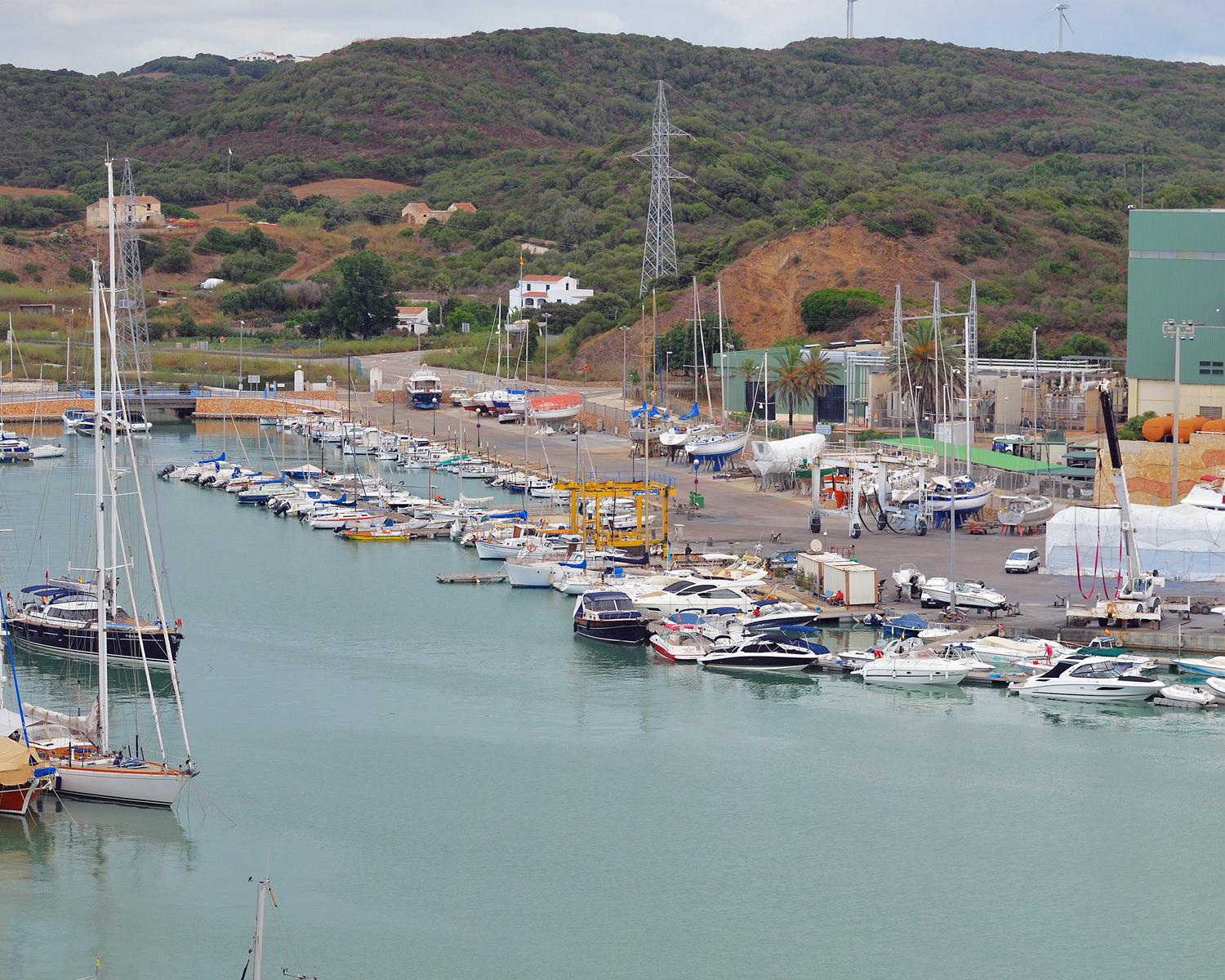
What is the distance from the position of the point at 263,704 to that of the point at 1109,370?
5467 centimetres

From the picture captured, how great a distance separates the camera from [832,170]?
15075 centimetres

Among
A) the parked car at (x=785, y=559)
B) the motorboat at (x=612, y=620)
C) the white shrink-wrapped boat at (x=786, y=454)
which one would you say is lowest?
the motorboat at (x=612, y=620)

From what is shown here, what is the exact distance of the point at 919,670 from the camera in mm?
37031

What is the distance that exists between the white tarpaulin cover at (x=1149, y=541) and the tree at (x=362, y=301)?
273 feet

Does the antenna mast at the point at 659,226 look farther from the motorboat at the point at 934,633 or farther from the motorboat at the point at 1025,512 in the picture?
the motorboat at the point at 934,633

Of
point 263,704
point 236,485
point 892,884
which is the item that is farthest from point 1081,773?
point 236,485

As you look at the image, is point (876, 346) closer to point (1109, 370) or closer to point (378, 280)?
point (1109, 370)

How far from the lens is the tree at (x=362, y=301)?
119312mm

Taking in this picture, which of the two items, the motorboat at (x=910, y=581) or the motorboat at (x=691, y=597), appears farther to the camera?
the motorboat at (x=691, y=597)

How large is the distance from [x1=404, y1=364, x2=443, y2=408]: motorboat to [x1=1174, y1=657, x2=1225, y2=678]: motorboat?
6535 cm

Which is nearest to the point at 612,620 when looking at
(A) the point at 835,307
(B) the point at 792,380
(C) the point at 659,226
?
(B) the point at 792,380

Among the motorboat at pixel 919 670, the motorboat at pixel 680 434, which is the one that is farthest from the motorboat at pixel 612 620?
the motorboat at pixel 680 434

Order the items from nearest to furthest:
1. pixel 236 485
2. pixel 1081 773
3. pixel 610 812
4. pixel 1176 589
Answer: pixel 610 812
pixel 1081 773
pixel 1176 589
pixel 236 485

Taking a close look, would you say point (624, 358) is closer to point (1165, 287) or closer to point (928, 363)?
point (928, 363)
